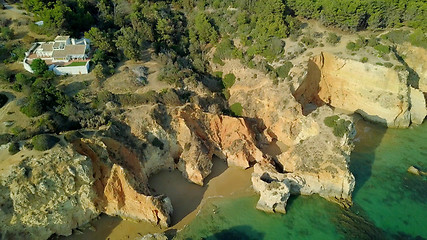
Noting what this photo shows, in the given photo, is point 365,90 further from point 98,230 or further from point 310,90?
point 98,230

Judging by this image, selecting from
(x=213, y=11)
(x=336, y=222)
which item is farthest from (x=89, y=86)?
(x=336, y=222)

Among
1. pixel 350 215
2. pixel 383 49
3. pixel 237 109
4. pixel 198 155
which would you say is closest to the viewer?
pixel 350 215

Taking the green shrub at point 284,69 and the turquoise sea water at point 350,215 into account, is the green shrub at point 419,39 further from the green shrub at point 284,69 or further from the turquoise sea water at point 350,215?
the green shrub at point 284,69

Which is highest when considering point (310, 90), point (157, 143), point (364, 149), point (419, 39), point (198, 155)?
point (419, 39)

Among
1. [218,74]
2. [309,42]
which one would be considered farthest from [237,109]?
[309,42]

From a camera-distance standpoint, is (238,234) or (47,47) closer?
(238,234)

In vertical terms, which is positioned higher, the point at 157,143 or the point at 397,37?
the point at 397,37

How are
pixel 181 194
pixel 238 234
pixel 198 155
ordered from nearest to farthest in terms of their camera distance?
pixel 238 234, pixel 181 194, pixel 198 155

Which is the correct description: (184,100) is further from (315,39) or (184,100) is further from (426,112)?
(426,112)

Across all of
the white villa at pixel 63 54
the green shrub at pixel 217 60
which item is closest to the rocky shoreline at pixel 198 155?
the green shrub at pixel 217 60
